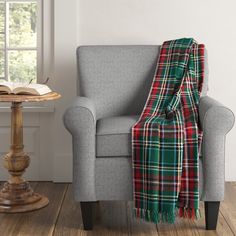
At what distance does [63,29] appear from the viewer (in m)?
4.12

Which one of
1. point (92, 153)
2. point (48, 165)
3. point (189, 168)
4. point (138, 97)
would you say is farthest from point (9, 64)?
point (189, 168)

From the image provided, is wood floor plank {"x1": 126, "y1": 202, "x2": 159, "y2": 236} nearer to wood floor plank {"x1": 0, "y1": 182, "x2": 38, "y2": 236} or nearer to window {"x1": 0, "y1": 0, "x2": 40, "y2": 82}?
wood floor plank {"x1": 0, "y1": 182, "x2": 38, "y2": 236}

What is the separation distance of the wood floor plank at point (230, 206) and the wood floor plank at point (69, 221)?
83 cm

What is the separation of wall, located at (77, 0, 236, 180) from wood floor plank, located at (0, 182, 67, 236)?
3.71ft

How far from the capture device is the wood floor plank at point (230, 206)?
130 inches

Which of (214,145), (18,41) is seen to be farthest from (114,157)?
(18,41)

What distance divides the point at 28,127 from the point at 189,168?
158cm

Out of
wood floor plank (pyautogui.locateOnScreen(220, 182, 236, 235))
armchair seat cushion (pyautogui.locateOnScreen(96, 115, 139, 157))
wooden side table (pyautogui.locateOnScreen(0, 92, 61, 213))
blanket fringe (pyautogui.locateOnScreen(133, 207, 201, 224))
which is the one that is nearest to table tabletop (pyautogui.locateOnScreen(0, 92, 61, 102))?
wooden side table (pyautogui.locateOnScreen(0, 92, 61, 213))

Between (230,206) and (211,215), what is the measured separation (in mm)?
495

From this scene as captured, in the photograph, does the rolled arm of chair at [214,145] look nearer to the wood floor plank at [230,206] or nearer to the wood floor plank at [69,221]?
the wood floor plank at [230,206]

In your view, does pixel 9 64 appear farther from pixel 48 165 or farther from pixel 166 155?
pixel 166 155

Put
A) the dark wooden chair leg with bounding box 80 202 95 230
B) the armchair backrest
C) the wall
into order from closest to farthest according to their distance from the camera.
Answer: the dark wooden chair leg with bounding box 80 202 95 230 → the armchair backrest → the wall

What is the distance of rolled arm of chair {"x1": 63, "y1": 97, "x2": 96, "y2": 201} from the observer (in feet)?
10.1

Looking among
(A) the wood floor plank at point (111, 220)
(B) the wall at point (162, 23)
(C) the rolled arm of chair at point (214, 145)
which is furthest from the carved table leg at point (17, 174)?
(C) the rolled arm of chair at point (214, 145)
